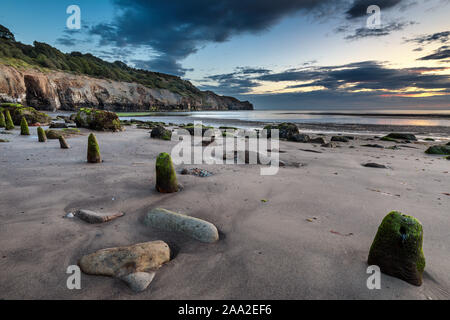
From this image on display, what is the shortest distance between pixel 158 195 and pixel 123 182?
48.9 inches

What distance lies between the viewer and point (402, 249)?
7.08ft

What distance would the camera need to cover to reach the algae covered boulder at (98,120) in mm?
16375

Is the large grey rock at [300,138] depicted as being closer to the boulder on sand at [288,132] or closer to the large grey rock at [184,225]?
the boulder on sand at [288,132]

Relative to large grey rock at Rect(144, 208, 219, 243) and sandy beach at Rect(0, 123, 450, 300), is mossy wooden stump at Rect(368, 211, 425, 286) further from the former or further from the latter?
large grey rock at Rect(144, 208, 219, 243)

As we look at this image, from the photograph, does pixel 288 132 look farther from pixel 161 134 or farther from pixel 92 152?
pixel 92 152

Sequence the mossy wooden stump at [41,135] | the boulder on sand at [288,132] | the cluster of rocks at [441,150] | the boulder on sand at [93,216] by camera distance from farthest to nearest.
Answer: the boulder on sand at [288,132] < the cluster of rocks at [441,150] < the mossy wooden stump at [41,135] < the boulder on sand at [93,216]

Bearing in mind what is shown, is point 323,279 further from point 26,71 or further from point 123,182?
point 26,71

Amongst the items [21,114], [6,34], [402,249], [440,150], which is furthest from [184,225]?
[6,34]

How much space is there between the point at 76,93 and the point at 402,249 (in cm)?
8424

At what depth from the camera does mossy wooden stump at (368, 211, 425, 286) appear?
2.13 m

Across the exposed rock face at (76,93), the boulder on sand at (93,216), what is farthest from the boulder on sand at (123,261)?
the exposed rock face at (76,93)

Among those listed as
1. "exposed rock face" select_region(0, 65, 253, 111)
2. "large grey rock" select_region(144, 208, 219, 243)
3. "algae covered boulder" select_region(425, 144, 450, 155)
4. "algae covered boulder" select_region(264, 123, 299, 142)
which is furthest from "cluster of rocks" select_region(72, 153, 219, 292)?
"exposed rock face" select_region(0, 65, 253, 111)

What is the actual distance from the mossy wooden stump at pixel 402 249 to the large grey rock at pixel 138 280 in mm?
2472
